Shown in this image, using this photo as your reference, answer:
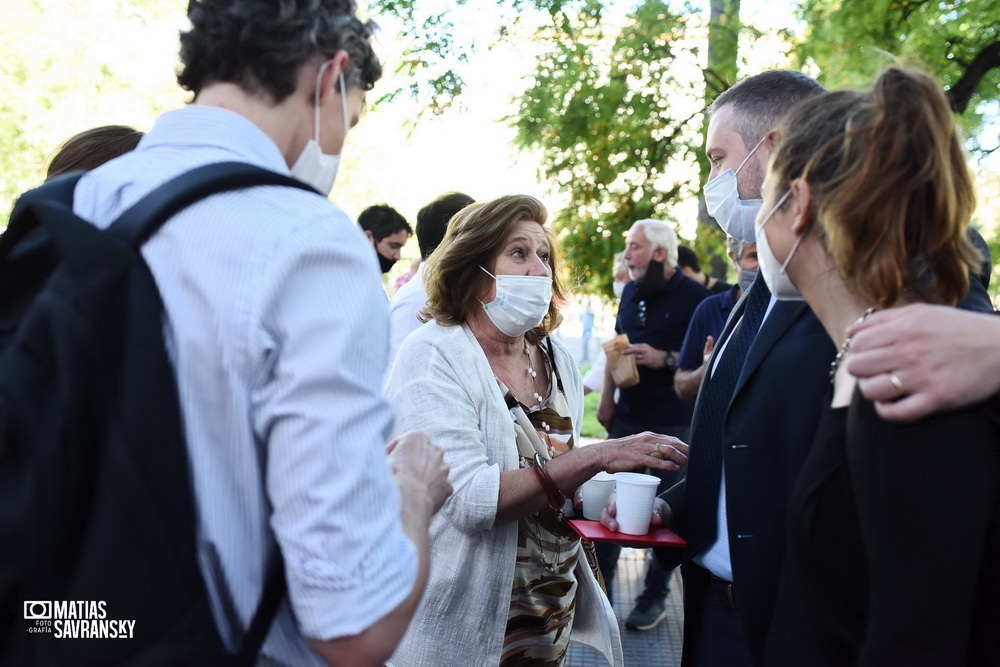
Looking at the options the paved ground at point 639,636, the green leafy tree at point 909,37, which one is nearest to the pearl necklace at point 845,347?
the paved ground at point 639,636

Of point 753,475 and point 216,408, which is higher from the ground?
point 216,408

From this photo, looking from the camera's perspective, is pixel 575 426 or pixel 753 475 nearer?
pixel 753 475

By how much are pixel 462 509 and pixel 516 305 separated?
2.49 feet

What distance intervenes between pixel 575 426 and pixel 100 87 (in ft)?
52.9

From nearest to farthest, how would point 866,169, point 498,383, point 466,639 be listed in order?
point 866,169 → point 466,639 → point 498,383

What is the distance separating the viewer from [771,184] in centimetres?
167

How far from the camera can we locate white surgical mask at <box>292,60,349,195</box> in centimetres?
144

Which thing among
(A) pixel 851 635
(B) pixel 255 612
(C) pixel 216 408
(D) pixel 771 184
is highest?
(D) pixel 771 184

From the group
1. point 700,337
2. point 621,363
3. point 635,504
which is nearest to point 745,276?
point 700,337

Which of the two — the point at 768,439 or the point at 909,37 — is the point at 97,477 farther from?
the point at 909,37

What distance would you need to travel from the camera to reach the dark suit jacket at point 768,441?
1.83 meters

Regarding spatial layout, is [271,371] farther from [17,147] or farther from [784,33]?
[17,147]

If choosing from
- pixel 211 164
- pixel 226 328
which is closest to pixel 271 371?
pixel 226 328

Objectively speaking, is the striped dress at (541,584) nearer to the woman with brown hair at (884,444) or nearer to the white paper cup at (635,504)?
the white paper cup at (635,504)
